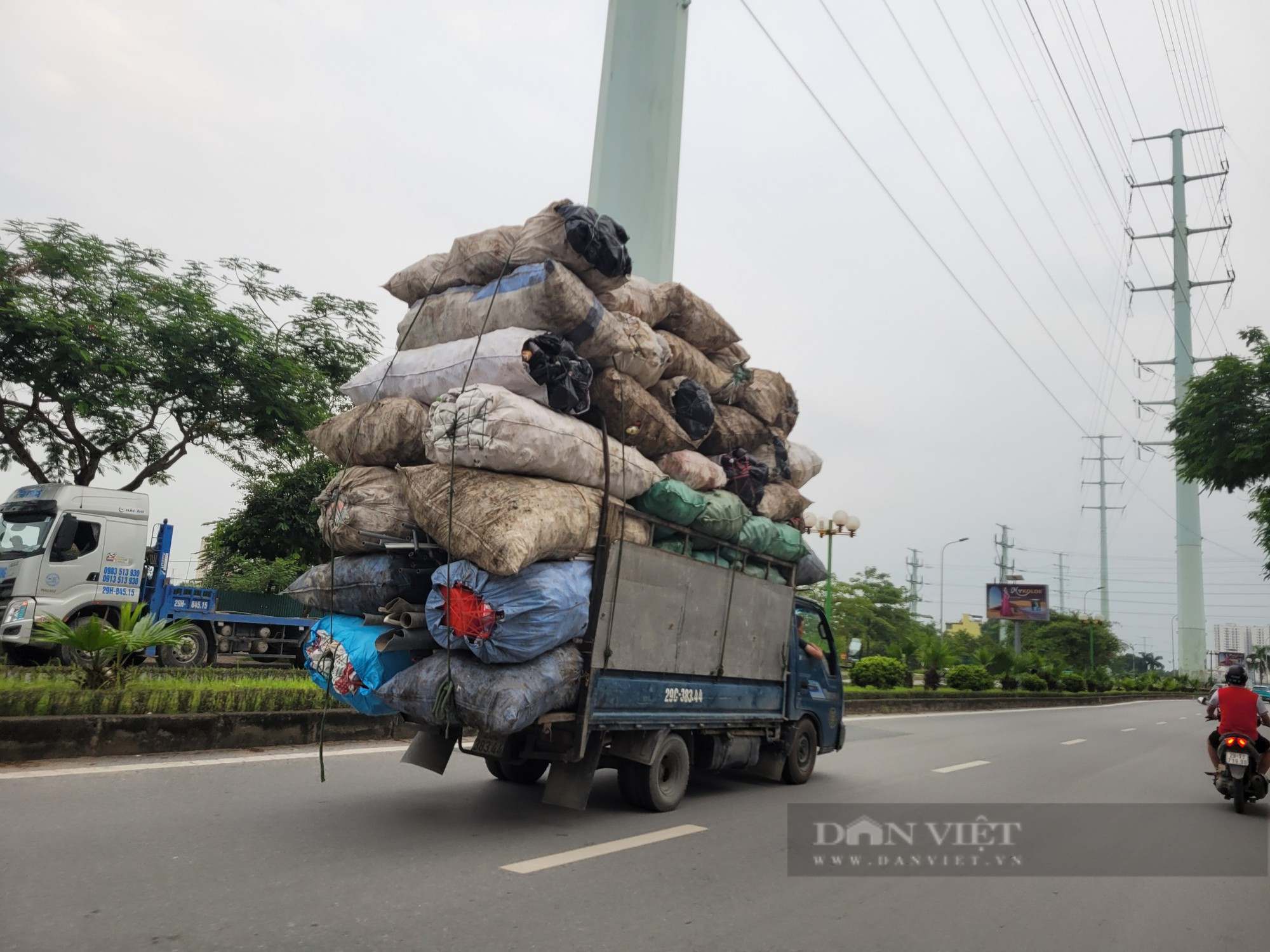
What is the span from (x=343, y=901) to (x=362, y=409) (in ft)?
10.9

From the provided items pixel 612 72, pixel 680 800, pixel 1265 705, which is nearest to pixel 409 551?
pixel 680 800

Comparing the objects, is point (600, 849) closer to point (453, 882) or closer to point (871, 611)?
point (453, 882)

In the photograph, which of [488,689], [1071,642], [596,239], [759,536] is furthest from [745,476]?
[1071,642]

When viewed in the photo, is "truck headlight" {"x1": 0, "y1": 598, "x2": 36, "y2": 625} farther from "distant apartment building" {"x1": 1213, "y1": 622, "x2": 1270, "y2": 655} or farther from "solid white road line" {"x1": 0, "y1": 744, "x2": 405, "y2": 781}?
"distant apartment building" {"x1": 1213, "y1": 622, "x2": 1270, "y2": 655}

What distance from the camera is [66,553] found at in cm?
1367

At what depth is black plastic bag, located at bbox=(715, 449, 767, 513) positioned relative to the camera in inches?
287

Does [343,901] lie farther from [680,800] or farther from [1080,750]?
[1080,750]

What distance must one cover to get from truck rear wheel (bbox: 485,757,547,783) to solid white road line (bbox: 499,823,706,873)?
1391 millimetres

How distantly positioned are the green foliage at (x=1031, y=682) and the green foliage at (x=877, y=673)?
1268 cm

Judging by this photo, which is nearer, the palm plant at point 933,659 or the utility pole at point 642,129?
the utility pole at point 642,129

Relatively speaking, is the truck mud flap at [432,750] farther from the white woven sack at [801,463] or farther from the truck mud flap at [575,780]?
the white woven sack at [801,463]

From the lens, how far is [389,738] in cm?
941

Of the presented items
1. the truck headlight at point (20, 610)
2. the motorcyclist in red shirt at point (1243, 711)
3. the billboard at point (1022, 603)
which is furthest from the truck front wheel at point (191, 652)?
the billboard at point (1022, 603)

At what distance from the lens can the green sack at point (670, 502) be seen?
20.5 ft
